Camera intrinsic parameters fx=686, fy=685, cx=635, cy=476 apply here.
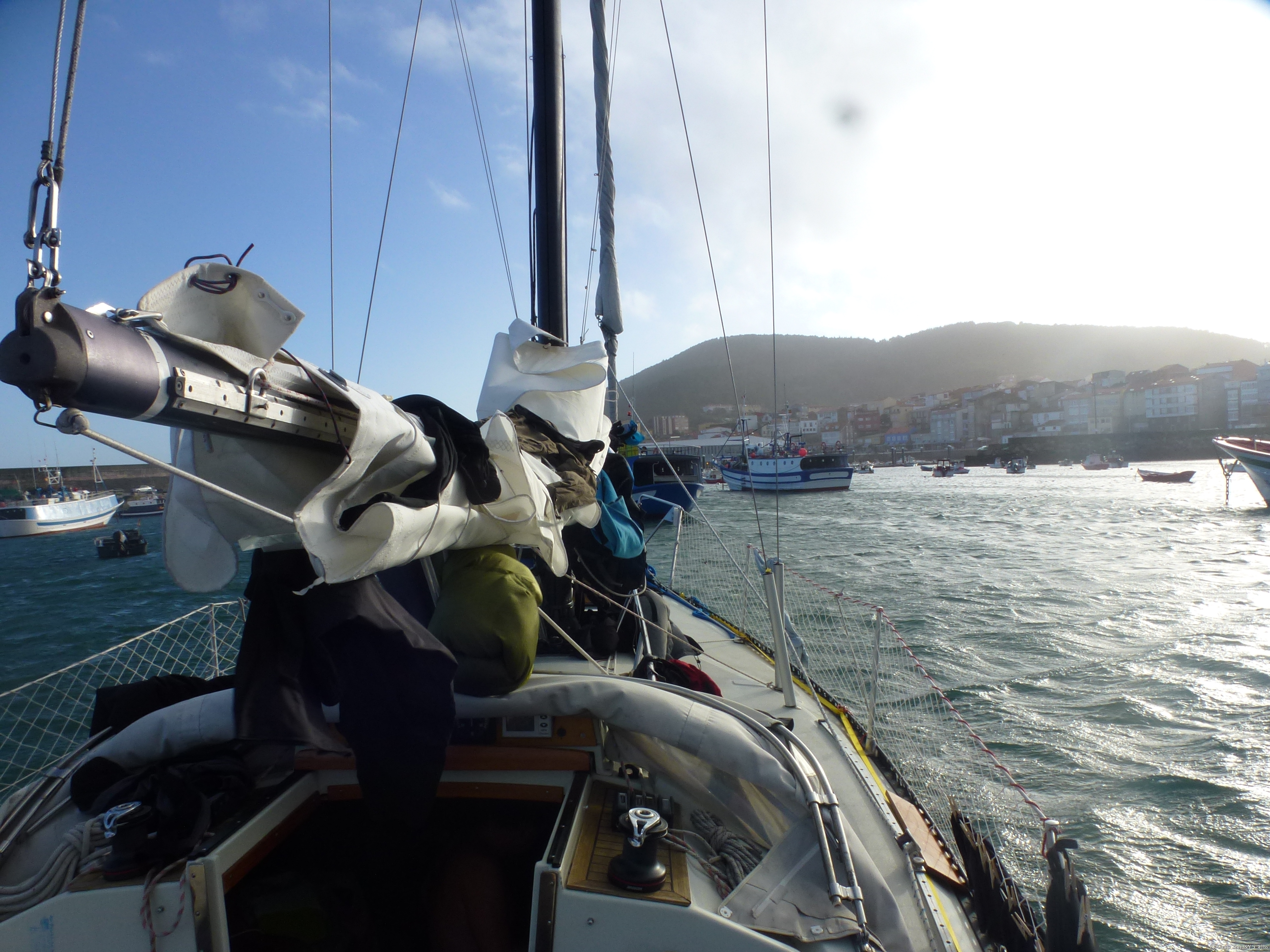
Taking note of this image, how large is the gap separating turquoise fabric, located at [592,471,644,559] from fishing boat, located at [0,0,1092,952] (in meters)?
0.36

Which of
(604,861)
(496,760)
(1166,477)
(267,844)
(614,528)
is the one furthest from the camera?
(1166,477)

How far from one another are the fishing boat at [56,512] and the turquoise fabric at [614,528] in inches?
1467

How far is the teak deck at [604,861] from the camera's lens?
1.75 metres

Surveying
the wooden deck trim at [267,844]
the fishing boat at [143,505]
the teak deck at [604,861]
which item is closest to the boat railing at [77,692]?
the wooden deck trim at [267,844]

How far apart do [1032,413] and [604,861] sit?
101 meters

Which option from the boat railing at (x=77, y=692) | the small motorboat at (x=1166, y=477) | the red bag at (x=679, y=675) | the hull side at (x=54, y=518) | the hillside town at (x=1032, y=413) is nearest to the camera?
the red bag at (x=679, y=675)

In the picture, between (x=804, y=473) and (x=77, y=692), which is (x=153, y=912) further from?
(x=804, y=473)

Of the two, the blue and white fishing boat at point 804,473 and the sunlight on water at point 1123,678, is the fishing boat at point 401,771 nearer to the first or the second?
the sunlight on water at point 1123,678

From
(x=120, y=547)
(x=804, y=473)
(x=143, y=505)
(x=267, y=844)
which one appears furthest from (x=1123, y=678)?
(x=143, y=505)

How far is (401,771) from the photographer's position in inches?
69.2

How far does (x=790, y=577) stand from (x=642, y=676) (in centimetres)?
1079

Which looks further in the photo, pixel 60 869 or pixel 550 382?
pixel 550 382

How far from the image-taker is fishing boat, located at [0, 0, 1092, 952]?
4.17 feet

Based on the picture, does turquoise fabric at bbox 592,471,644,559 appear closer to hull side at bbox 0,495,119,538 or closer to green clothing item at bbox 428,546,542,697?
green clothing item at bbox 428,546,542,697
